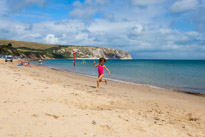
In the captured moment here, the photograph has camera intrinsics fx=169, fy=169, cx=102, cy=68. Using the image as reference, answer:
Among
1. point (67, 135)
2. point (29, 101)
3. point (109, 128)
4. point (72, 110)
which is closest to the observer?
point (67, 135)

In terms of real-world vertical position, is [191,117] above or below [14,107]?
below

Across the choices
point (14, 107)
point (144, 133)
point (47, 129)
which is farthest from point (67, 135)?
point (14, 107)

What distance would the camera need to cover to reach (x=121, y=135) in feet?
13.7

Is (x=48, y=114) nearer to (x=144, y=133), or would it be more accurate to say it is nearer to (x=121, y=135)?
(x=121, y=135)

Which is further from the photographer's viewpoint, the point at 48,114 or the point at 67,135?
the point at 48,114

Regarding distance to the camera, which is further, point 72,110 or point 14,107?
point 72,110

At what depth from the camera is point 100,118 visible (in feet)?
17.1

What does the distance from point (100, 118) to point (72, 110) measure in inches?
42.3

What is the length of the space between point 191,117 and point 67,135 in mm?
4918

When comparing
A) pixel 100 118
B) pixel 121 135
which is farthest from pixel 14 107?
pixel 121 135

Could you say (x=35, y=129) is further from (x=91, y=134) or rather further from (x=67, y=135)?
(x=91, y=134)

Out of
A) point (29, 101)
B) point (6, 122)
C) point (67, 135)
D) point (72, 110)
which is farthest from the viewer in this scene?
point (29, 101)

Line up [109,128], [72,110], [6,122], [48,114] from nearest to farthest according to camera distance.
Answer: [6,122] < [109,128] < [48,114] < [72,110]

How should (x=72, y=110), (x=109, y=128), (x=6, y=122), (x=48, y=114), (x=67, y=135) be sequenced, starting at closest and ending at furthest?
1. (x=67, y=135)
2. (x=6, y=122)
3. (x=109, y=128)
4. (x=48, y=114)
5. (x=72, y=110)
